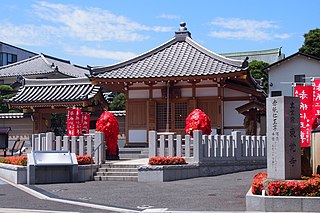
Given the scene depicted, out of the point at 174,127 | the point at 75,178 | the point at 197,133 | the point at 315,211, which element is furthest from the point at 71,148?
the point at 315,211

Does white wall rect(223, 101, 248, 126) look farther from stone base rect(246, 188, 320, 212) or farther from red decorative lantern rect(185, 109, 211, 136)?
stone base rect(246, 188, 320, 212)

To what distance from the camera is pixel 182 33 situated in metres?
29.5

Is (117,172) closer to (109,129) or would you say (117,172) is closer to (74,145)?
(74,145)

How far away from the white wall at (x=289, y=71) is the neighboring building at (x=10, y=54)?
122 feet

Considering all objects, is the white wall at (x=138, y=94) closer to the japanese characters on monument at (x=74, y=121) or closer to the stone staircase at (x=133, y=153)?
the stone staircase at (x=133, y=153)

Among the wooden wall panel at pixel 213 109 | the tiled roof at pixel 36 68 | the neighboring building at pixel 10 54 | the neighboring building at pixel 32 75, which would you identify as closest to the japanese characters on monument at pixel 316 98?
the wooden wall panel at pixel 213 109

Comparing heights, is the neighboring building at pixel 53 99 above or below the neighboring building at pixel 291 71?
below

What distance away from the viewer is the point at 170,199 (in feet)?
41.4

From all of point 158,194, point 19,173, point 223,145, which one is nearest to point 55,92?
point 19,173

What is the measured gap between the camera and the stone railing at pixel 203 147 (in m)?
18.3

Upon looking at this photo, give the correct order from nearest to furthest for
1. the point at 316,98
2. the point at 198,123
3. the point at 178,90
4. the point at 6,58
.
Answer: the point at 316,98, the point at 198,123, the point at 178,90, the point at 6,58

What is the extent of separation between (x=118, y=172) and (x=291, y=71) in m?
36.4

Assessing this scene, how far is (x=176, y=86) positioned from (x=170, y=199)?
561 inches

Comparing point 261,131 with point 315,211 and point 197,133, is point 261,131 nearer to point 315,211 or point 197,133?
point 197,133
